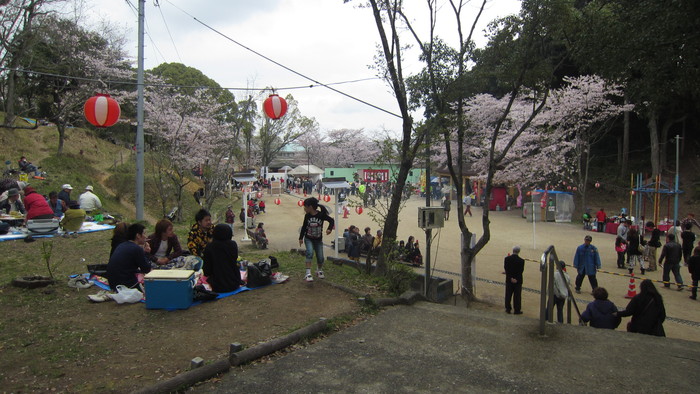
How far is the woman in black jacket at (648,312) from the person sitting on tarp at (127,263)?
245 inches

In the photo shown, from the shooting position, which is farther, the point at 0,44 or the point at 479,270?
the point at 0,44

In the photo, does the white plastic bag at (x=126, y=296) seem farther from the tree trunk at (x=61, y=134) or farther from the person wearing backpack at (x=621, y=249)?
the tree trunk at (x=61, y=134)

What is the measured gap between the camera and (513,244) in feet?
52.9

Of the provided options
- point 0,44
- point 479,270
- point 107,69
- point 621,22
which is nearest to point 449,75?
point 621,22

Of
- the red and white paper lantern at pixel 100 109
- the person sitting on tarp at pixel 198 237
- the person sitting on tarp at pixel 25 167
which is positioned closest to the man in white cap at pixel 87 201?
the red and white paper lantern at pixel 100 109

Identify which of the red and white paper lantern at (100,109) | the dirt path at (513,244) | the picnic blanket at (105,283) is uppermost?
the red and white paper lantern at (100,109)

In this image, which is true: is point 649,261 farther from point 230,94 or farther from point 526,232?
point 230,94

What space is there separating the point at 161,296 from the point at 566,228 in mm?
19837

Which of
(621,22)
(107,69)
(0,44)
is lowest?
(621,22)

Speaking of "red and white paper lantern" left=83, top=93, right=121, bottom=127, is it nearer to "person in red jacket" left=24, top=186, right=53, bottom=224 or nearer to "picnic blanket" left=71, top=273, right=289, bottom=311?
"person in red jacket" left=24, top=186, right=53, bottom=224

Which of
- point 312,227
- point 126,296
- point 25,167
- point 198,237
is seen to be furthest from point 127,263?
point 25,167

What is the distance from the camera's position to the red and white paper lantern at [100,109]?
8297mm

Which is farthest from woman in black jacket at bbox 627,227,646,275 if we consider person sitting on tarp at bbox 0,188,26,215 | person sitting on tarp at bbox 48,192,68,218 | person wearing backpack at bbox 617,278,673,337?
person sitting on tarp at bbox 0,188,26,215

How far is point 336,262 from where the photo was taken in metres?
9.12
